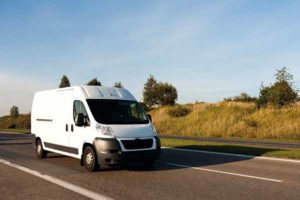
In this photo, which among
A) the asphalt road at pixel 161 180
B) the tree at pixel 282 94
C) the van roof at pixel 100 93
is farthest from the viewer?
the tree at pixel 282 94

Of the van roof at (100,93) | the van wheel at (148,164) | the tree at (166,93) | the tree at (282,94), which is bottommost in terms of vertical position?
the van wheel at (148,164)

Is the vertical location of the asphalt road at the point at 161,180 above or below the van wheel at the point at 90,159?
below

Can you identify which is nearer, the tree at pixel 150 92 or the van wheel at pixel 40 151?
the van wheel at pixel 40 151

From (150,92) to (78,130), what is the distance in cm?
5534

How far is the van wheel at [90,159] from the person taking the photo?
10.7 m

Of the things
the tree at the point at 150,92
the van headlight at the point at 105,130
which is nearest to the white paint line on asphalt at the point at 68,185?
the van headlight at the point at 105,130

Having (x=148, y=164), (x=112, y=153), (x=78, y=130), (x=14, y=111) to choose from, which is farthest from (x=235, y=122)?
(x=14, y=111)

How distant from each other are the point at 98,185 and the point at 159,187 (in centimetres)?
136

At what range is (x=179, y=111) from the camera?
144 ft

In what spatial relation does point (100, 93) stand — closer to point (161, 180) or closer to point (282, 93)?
point (161, 180)

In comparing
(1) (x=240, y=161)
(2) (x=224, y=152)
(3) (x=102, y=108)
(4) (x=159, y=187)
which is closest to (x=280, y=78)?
(2) (x=224, y=152)

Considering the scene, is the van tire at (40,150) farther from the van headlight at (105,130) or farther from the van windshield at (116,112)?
the van headlight at (105,130)

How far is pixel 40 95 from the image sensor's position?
49.6ft

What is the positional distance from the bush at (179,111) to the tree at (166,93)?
2367cm
